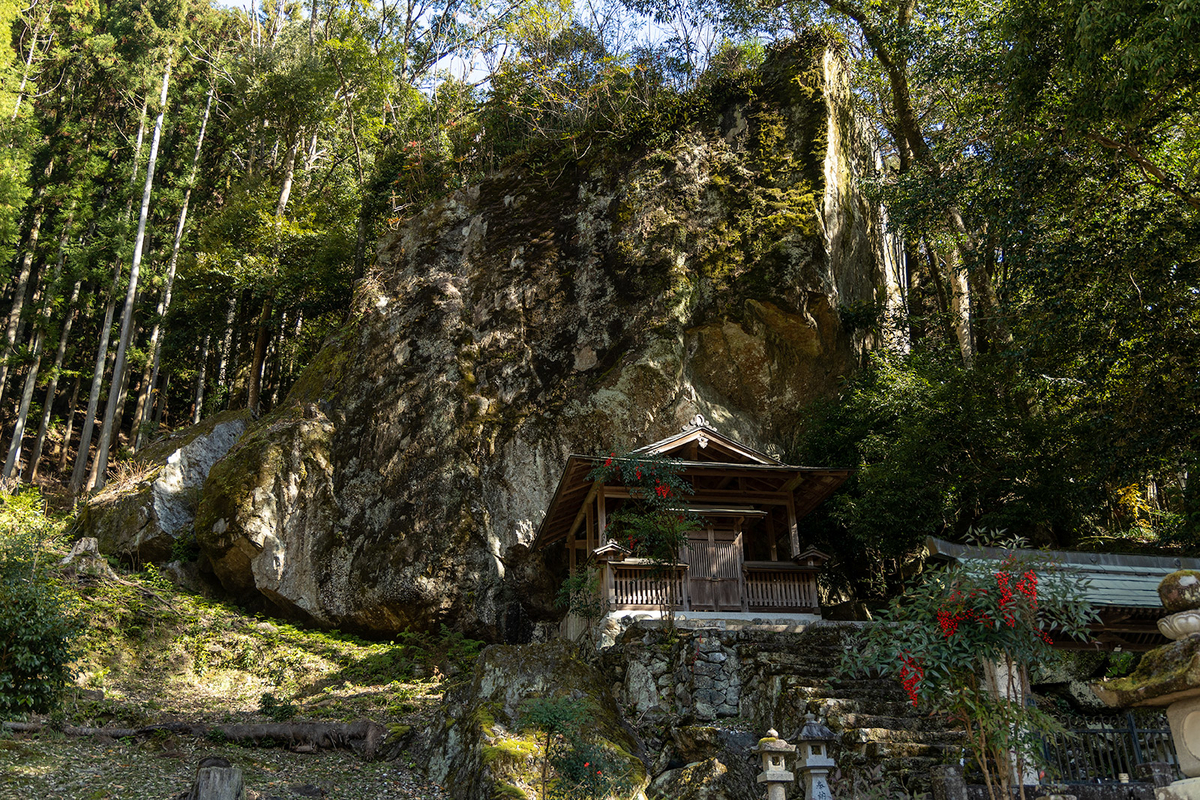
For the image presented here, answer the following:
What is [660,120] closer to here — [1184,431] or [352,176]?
[352,176]

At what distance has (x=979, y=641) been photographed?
5941 mm

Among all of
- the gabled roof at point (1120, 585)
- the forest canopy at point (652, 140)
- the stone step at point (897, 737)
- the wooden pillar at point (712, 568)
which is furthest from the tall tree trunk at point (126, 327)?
the gabled roof at point (1120, 585)

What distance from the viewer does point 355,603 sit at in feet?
56.4

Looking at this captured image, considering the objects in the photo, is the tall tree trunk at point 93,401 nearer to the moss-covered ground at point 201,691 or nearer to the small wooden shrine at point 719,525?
the moss-covered ground at point 201,691

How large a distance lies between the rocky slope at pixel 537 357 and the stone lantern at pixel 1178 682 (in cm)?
1411

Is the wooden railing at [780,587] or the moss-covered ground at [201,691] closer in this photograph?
the moss-covered ground at [201,691]

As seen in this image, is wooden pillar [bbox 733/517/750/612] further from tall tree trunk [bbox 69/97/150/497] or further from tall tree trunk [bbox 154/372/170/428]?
tall tree trunk [bbox 154/372/170/428]

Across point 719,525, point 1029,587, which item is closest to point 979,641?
point 1029,587

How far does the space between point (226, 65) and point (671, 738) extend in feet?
83.0

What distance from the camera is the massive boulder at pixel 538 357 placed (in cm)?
1756

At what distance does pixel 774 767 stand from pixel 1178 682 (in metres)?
4.10

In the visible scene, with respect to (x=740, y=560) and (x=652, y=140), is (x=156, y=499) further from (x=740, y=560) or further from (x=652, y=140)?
(x=652, y=140)

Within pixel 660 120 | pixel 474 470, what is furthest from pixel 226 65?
pixel 474 470

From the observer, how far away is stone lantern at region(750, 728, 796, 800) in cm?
718
